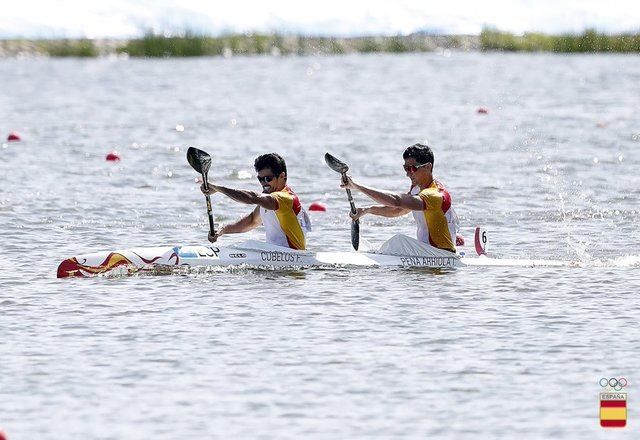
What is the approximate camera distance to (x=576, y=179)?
27.2 metres

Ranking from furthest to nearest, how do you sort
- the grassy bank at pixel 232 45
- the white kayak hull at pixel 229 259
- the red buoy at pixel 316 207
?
1. the grassy bank at pixel 232 45
2. the red buoy at pixel 316 207
3. the white kayak hull at pixel 229 259

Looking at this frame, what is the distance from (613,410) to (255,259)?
675 cm

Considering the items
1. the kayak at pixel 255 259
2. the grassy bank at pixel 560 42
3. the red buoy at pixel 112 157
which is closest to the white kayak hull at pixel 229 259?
the kayak at pixel 255 259

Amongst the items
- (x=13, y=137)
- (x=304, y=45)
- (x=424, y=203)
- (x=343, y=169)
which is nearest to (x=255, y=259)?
(x=343, y=169)

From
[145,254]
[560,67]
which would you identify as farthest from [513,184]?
[560,67]

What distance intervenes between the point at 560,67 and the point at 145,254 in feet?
161

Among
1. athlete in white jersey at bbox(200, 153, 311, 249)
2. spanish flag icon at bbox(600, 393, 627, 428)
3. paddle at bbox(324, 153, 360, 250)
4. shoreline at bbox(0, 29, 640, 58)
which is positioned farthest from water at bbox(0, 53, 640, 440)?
shoreline at bbox(0, 29, 640, 58)

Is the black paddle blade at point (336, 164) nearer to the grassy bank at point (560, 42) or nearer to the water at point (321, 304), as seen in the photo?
the water at point (321, 304)

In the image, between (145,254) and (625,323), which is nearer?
(625,323)

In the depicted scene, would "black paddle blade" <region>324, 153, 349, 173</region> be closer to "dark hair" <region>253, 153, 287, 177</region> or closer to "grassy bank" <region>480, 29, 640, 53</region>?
"dark hair" <region>253, 153, 287, 177</region>

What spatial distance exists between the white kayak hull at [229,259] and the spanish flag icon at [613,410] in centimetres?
602

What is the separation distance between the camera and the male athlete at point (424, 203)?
16.7 meters

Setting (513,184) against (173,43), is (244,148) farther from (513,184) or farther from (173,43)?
(173,43)

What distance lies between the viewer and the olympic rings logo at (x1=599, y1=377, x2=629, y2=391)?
1147 centimetres
